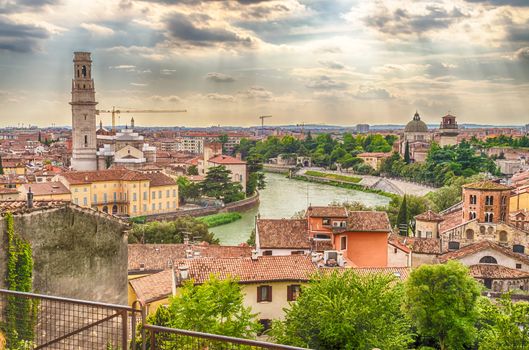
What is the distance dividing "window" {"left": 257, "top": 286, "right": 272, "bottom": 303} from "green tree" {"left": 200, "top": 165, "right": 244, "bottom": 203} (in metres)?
24.4

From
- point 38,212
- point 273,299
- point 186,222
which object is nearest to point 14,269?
point 38,212

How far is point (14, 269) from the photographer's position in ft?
22.4

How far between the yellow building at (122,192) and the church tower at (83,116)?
9910 mm

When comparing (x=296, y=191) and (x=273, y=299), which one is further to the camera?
(x=296, y=191)

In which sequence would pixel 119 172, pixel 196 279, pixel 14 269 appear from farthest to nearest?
pixel 119 172 → pixel 196 279 → pixel 14 269

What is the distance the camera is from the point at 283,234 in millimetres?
16359

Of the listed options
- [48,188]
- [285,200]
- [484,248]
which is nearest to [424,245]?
[484,248]

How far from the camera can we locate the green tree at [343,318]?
8.61 metres

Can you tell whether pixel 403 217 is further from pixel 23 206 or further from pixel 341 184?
pixel 341 184

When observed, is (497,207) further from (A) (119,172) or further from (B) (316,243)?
(A) (119,172)

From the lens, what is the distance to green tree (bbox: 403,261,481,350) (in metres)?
10.7

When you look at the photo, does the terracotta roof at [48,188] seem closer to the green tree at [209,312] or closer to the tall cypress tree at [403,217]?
the tall cypress tree at [403,217]

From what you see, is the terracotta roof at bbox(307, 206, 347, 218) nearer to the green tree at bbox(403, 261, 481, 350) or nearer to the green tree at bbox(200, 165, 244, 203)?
the green tree at bbox(403, 261, 481, 350)

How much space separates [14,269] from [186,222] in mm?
16120
